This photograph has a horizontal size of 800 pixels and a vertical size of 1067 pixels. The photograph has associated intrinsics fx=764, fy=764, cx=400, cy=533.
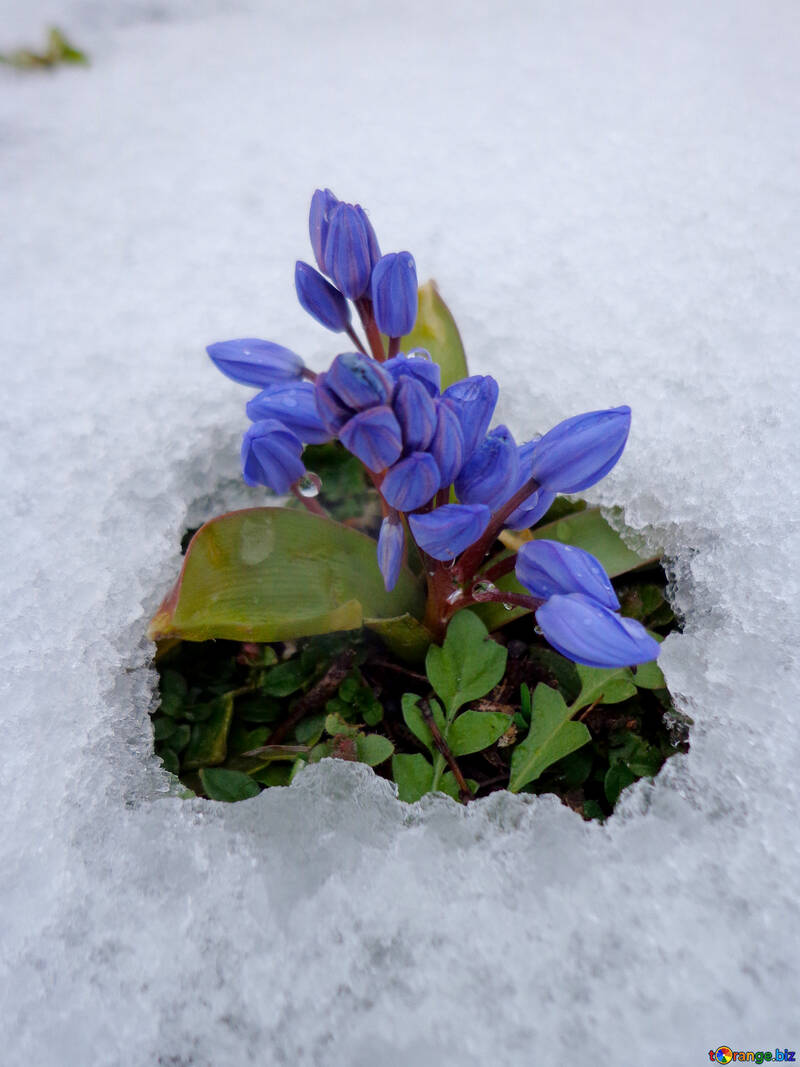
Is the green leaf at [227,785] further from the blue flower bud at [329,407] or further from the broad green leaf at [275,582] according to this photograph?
the blue flower bud at [329,407]

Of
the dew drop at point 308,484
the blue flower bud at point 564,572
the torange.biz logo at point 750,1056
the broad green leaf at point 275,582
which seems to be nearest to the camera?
the torange.biz logo at point 750,1056

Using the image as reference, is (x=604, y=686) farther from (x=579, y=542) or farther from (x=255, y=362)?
(x=255, y=362)

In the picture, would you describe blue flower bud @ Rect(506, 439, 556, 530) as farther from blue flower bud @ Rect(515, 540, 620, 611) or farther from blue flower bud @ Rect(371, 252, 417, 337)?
blue flower bud @ Rect(371, 252, 417, 337)

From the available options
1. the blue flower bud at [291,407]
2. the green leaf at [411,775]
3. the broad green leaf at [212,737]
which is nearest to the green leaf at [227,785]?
the broad green leaf at [212,737]

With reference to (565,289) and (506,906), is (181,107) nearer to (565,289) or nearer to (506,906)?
(565,289)

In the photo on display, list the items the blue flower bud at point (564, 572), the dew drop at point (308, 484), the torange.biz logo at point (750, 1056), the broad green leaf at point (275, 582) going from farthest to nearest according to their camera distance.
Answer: the dew drop at point (308, 484), the broad green leaf at point (275, 582), the blue flower bud at point (564, 572), the torange.biz logo at point (750, 1056)

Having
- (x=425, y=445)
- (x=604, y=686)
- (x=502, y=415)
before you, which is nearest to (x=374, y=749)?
(x=604, y=686)

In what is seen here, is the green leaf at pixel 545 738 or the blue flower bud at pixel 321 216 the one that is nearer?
the blue flower bud at pixel 321 216
